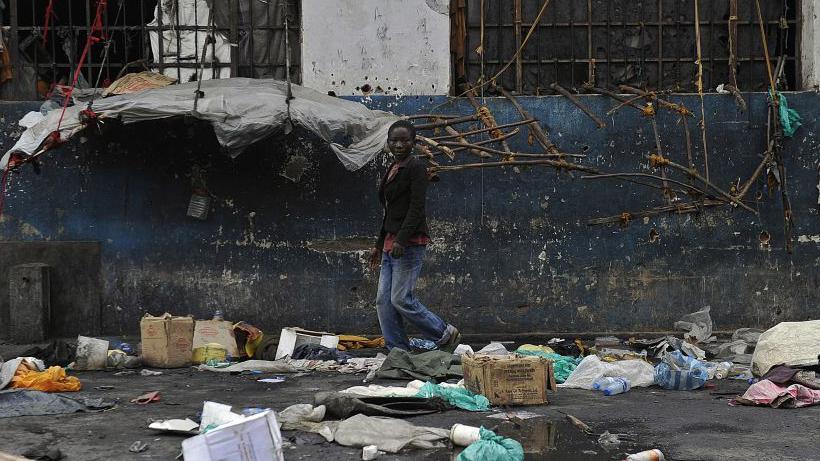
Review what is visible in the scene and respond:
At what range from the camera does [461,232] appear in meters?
10.6

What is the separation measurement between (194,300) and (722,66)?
218 inches

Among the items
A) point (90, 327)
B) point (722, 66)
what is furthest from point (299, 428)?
point (722, 66)

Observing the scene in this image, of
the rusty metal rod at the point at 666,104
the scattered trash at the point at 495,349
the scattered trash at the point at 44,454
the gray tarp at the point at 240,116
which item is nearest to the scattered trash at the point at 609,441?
the scattered trash at the point at 44,454

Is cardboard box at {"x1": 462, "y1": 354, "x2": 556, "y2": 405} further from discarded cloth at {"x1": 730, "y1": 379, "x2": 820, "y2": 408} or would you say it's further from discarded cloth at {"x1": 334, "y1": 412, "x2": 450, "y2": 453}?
discarded cloth at {"x1": 730, "y1": 379, "x2": 820, "y2": 408}

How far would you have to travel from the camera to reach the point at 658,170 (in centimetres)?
1058

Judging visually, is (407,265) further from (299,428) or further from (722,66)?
(722,66)

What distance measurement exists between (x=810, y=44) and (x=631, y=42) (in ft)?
5.47

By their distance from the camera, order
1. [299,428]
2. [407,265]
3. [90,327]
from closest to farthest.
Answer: [299,428] → [407,265] → [90,327]

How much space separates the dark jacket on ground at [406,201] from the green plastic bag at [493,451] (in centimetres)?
341

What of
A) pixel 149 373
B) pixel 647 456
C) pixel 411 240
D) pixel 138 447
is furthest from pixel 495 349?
pixel 138 447

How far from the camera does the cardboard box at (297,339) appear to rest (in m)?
9.65

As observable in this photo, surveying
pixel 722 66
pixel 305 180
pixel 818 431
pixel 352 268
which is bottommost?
pixel 818 431

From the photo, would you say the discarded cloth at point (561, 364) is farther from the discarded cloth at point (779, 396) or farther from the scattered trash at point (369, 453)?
the scattered trash at point (369, 453)

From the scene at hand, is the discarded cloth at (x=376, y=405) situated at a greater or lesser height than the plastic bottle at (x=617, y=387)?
greater
